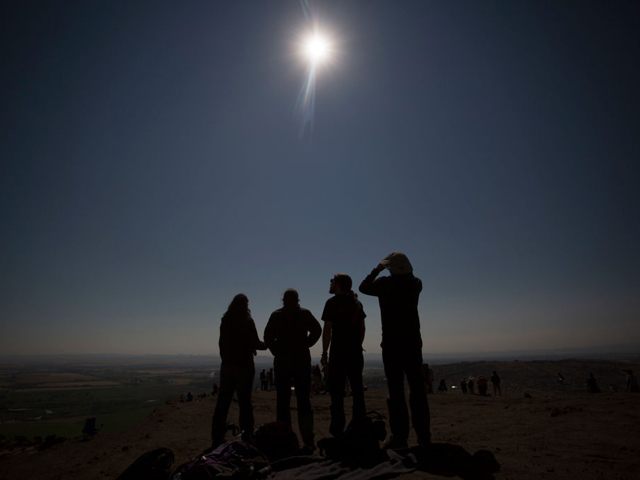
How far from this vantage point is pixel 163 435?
6.20 metres

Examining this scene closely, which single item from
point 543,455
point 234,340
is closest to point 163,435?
point 234,340

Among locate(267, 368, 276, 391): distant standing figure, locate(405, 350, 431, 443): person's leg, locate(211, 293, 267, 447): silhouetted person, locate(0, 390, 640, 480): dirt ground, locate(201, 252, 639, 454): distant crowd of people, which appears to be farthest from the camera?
locate(267, 368, 276, 391): distant standing figure

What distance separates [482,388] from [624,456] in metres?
15.5

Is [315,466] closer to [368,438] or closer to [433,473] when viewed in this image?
[368,438]

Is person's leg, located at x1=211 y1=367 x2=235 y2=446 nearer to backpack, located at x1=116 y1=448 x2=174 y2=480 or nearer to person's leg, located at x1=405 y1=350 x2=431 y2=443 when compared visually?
backpack, located at x1=116 y1=448 x2=174 y2=480

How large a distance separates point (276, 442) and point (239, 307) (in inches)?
84.8

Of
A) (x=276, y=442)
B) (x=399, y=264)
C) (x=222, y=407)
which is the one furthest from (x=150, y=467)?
(x=399, y=264)

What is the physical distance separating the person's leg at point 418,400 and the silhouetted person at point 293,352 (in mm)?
1483

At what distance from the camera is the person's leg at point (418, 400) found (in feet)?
12.4

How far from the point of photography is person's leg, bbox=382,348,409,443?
12.5 ft

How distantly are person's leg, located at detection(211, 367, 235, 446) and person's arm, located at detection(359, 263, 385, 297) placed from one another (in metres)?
2.54

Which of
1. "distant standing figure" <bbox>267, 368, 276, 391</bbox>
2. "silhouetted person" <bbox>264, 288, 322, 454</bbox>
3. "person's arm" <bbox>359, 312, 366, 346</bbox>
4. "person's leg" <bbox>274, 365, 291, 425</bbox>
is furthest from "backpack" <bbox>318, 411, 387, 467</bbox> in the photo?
"distant standing figure" <bbox>267, 368, 276, 391</bbox>

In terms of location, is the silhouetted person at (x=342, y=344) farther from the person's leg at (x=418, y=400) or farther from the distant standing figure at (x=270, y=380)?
the distant standing figure at (x=270, y=380)

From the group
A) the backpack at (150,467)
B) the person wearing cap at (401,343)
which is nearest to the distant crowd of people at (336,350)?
the person wearing cap at (401,343)
